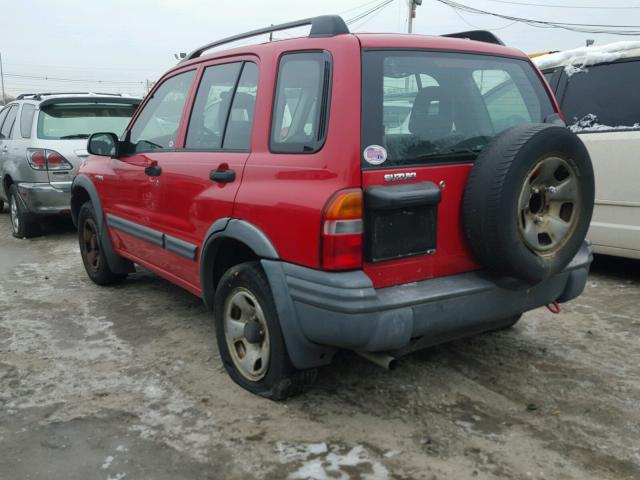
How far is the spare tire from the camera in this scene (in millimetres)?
2633

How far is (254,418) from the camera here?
2969 millimetres

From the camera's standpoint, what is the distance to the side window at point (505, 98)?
3105 millimetres

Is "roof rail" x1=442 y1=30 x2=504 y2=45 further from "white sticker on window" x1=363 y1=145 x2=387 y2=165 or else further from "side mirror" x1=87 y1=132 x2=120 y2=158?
"side mirror" x1=87 y1=132 x2=120 y2=158

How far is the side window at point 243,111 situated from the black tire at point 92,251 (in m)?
2.31

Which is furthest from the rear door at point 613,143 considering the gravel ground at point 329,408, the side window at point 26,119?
the side window at point 26,119

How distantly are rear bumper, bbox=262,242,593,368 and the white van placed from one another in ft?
7.53

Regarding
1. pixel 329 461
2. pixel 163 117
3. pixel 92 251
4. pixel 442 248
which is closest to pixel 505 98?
pixel 442 248

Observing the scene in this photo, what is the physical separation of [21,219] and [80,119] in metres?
1.48

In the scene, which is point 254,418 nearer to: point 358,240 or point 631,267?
point 358,240

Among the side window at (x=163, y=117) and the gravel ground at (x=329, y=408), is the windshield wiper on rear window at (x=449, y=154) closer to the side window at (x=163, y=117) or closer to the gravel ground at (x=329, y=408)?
the gravel ground at (x=329, y=408)

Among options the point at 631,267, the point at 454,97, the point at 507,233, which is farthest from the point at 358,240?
the point at 631,267

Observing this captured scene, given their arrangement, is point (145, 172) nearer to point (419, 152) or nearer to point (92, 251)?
point (92, 251)

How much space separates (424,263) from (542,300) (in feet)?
2.67

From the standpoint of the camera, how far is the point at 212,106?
3.60 meters
